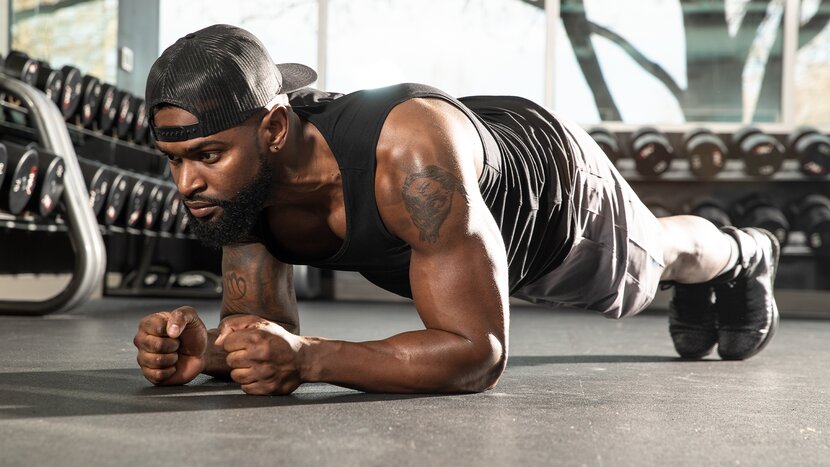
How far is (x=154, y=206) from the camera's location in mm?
4082

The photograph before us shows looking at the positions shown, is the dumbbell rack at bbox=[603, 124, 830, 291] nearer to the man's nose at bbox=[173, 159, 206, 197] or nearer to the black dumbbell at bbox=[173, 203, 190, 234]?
the black dumbbell at bbox=[173, 203, 190, 234]

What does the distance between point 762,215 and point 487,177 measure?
11.4 ft

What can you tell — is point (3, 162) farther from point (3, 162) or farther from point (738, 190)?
point (738, 190)

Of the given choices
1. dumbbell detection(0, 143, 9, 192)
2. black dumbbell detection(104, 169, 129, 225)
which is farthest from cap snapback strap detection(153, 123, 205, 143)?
black dumbbell detection(104, 169, 129, 225)

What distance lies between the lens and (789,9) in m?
5.61

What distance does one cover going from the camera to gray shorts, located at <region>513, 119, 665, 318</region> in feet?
5.41

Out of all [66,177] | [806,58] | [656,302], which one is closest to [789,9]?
[806,58]

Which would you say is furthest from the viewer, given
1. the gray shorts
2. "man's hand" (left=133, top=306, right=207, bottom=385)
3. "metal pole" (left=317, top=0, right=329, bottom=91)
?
"metal pole" (left=317, top=0, right=329, bottom=91)

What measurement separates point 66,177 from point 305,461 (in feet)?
8.00

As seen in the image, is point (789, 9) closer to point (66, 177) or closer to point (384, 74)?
point (384, 74)

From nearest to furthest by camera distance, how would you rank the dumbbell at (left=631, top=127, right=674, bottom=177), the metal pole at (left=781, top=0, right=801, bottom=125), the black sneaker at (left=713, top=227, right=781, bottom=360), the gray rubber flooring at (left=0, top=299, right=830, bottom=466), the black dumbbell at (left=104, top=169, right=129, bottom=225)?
the gray rubber flooring at (left=0, top=299, right=830, bottom=466)
the black sneaker at (left=713, top=227, right=781, bottom=360)
the black dumbbell at (left=104, top=169, right=129, bottom=225)
the dumbbell at (left=631, top=127, right=674, bottom=177)
the metal pole at (left=781, top=0, right=801, bottom=125)

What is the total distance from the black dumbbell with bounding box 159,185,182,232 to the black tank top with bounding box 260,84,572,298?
2.78 meters

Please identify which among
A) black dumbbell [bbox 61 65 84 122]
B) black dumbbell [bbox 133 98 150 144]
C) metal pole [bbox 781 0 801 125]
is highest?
metal pole [bbox 781 0 801 125]

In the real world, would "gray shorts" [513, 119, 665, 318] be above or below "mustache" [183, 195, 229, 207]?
below
